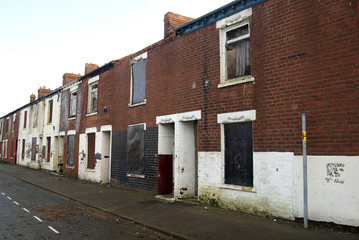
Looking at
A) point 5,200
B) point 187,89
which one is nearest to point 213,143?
point 187,89

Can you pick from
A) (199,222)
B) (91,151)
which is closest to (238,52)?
(199,222)

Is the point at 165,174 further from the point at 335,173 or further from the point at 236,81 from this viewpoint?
the point at 335,173

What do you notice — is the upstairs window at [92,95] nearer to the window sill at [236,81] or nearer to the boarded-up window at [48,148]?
the boarded-up window at [48,148]

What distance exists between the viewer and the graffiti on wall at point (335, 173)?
20.9 feet

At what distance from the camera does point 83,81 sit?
18797mm

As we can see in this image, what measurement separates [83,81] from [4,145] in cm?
2806

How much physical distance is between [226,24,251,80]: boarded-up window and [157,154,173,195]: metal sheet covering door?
4.29 metres

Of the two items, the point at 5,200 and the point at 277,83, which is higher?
the point at 277,83

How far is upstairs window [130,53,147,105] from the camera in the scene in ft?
42.9

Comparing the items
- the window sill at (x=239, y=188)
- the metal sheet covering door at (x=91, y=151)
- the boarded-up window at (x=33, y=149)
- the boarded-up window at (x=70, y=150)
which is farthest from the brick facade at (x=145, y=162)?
the boarded-up window at (x=33, y=149)

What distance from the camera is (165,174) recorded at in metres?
11.5

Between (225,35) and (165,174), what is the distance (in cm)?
579

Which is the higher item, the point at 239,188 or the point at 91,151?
the point at 91,151

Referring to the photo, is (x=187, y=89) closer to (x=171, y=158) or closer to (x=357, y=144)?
(x=171, y=158)
